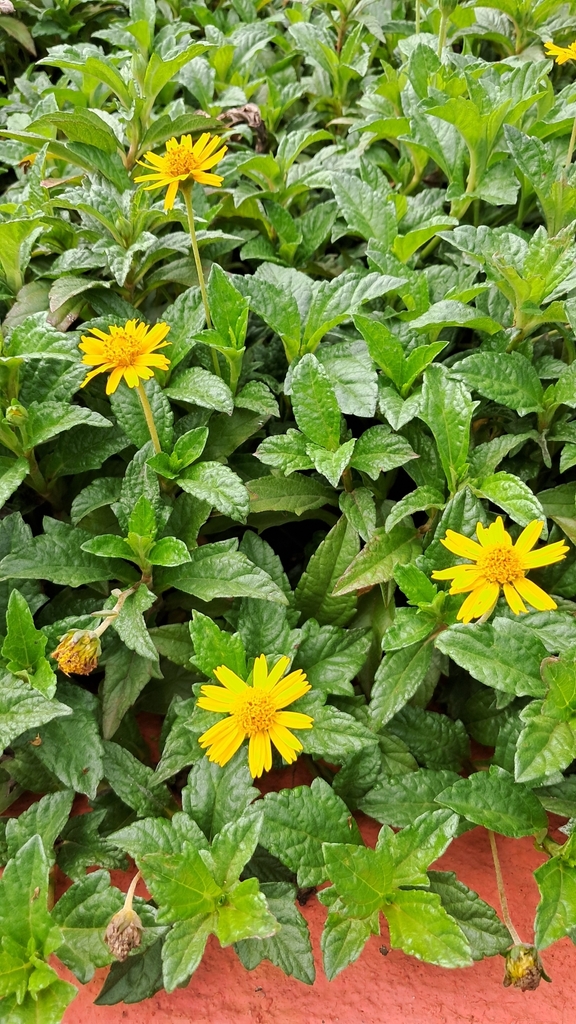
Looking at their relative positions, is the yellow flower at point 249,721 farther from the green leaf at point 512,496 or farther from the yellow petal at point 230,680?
the green leaf at point 512,496

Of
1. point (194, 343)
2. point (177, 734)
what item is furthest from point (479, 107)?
point (177, 734)

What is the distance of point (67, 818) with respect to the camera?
0.98 metres

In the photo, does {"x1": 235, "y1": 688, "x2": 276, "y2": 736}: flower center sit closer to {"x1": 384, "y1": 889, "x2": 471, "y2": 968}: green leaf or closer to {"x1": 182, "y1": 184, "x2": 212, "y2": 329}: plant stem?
{"x1": 384, "y1": 889, "x2": 471, "y2": 968}: green leaf

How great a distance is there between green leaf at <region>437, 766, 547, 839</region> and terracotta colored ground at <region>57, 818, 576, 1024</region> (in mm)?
136

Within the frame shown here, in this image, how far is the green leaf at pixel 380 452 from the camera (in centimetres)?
106

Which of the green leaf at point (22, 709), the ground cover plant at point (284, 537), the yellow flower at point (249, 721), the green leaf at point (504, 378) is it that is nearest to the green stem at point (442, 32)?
the ground cover plant at point (284, 537)

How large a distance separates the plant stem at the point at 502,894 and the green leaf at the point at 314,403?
0.58 metres

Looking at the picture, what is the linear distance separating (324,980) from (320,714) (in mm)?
314

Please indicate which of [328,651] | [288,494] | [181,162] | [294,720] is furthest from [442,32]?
[294,720]

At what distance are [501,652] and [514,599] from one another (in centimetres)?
9

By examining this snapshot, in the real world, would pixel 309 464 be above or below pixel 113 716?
above

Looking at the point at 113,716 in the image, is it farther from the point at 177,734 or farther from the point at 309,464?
the point at 309,464

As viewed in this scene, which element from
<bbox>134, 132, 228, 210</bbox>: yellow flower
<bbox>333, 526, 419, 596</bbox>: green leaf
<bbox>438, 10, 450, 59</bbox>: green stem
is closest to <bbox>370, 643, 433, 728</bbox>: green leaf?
<bbox>333, 526, 419, 596</bbox>: green leaf

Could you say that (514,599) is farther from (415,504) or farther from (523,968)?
(523,968)
